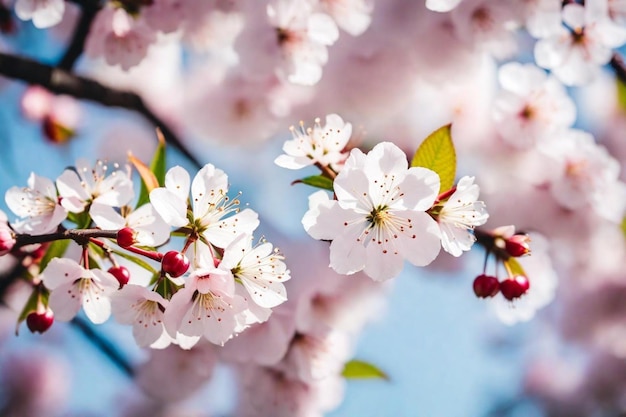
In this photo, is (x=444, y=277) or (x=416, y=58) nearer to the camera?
(x=416, y=58)

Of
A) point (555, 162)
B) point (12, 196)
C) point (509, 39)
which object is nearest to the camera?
point (12, 196)

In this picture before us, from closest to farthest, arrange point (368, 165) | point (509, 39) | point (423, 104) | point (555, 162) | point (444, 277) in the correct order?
point (368, 165) < point (509, 39) < point (555, 162) < point (423, 104) < point (444, 277)

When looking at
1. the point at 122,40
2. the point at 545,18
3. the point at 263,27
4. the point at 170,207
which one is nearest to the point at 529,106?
the point at 545,18

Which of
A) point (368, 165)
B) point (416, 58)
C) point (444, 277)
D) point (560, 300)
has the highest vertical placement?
point (368, 165)

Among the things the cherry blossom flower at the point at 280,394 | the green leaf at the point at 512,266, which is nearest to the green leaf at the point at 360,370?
the cherry blossom flower at the point at 280,394

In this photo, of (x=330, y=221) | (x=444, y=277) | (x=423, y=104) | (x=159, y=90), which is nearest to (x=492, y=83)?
(x=423, y=104)

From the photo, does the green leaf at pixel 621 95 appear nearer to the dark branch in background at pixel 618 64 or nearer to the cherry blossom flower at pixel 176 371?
the dark branch in background at pixel 618 64

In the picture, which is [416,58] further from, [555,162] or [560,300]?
[560,300]

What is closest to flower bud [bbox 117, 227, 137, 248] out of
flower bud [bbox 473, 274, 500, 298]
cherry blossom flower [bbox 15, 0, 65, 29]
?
flower bud [bbox 473, 274, 500, 298]
